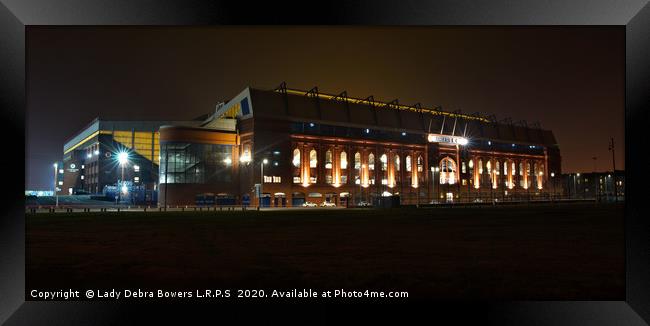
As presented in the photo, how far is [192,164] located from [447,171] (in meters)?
63.4

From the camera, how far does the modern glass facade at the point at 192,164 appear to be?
85.8 meters

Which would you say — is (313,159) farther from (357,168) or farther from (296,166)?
(357,168)

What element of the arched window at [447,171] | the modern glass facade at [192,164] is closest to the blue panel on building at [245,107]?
the modern glass facade at [192,164]

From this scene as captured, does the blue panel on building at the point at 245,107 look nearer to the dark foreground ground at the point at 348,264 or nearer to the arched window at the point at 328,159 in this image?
the arched window at the point at 328,159

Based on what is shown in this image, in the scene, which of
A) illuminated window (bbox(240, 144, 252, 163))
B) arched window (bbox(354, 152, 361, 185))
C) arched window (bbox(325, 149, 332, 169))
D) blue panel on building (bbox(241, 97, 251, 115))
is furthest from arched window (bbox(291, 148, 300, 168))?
arched window (bbox(354, 152, 361, 185))

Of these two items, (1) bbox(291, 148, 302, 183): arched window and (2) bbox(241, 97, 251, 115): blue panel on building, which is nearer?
(2) bbox(241, 97, 251, 115): blue panel on building

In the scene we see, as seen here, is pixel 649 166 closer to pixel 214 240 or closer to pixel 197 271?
pixel 197 271

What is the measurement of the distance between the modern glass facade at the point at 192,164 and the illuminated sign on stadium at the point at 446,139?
4990 centimetres

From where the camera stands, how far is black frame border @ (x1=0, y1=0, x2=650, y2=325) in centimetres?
795

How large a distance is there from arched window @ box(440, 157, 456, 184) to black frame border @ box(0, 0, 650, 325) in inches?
4387

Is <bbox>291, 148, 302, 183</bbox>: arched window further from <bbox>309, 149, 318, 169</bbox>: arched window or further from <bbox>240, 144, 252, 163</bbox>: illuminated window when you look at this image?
<bbox>240, 144, 252, 163</bbox>: illuminated window

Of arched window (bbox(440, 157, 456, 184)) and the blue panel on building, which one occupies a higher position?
the blue panel on building

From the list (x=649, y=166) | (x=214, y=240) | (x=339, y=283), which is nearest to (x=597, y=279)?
(x=649, y=166)
